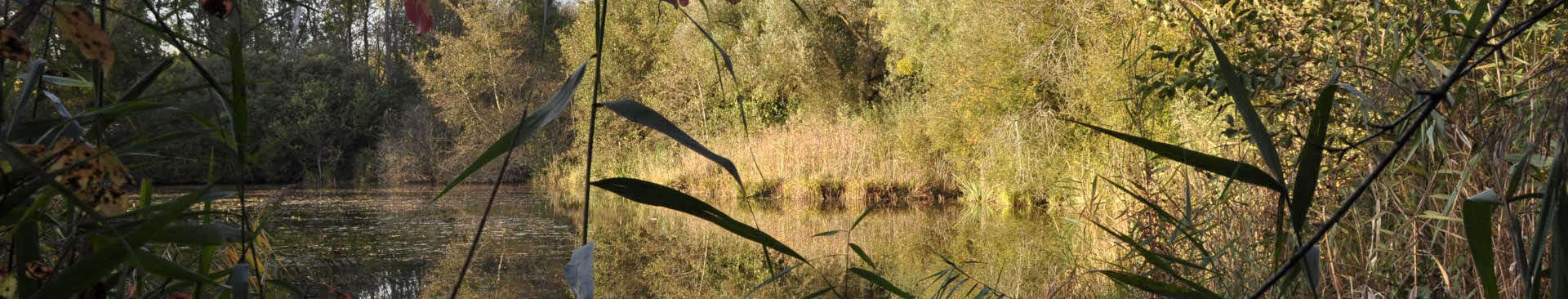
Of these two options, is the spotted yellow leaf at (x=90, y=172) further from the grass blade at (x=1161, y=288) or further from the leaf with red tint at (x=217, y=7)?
the grass blade at (x=1161, y=288)

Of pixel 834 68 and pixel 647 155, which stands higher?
pixel 834 68

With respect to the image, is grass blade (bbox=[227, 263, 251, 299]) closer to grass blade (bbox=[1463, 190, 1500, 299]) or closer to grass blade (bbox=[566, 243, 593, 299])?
grass blade (bbox=[566, 243, 593, 299])

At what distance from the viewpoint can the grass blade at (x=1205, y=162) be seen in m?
0.59

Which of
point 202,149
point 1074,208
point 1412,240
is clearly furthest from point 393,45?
point 1412,240

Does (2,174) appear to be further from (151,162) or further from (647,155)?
(647,155)

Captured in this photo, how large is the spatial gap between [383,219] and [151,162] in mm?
8686

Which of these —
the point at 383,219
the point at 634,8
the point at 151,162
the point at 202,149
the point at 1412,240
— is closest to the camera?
the point at 151,162

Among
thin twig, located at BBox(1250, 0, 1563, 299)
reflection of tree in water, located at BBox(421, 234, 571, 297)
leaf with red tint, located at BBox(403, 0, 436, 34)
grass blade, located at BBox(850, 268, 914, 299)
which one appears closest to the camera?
thin twig, located at BBox(1250, 0, 1563, 299)

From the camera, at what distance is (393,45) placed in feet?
77.8

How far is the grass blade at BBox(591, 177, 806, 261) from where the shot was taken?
590mm

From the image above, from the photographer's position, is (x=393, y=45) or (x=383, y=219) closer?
(x=383, y=219)

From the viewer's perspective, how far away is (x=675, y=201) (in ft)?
1.94

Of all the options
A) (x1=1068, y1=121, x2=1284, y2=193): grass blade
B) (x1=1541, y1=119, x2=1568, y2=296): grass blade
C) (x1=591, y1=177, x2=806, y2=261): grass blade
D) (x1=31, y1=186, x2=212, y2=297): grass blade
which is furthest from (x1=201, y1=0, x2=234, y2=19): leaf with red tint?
(x1=1541, y1=119, x2=1568, y2=296): grass blade

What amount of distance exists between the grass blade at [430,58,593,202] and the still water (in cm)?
274
